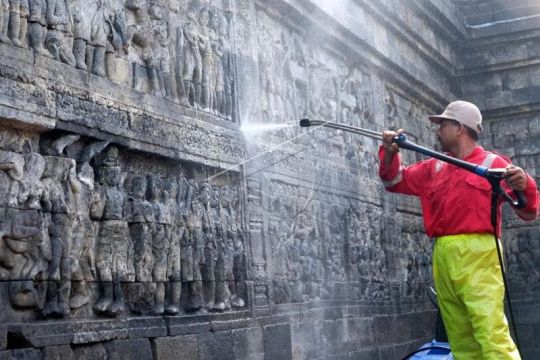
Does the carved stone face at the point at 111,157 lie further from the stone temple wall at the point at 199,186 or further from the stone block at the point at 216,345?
the stone block at the point at 216,345

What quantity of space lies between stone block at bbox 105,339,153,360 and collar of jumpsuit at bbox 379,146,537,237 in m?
2.28

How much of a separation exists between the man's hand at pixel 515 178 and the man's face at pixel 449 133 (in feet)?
2.08

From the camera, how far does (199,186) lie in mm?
7906

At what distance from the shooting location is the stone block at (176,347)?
7.01m

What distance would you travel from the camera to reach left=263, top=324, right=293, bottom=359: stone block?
28.1 feet

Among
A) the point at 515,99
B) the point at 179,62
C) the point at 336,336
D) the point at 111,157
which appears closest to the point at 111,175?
the point at 111,157

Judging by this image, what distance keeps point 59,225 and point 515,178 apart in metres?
3.01

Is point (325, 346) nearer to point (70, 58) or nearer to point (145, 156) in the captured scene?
point (145, 156)

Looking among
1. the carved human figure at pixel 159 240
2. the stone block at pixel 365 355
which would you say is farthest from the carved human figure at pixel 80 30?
the stone block at pixel 365 355

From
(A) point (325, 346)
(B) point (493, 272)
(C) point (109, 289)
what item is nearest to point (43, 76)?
(C) point (109, 289)

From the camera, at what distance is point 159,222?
23.8 feet

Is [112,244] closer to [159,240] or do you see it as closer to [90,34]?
[159,240]

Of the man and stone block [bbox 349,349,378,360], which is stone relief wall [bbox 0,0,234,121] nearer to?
the man

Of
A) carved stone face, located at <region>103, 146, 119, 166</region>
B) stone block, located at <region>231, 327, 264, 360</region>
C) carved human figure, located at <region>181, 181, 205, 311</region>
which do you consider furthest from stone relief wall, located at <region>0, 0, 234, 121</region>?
stone block, located at <region>231, 327, 264, 360</region>
